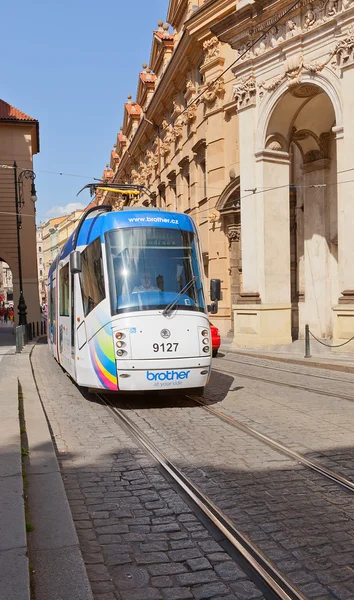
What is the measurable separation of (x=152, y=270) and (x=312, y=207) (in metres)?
14.3

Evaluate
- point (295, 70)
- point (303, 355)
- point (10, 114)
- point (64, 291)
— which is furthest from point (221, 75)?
point (10, 114)

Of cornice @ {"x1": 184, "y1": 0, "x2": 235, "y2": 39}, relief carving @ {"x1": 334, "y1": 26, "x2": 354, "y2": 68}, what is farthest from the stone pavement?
cornice @ {"x1": 184, "y1": 0, "x2": 235, "y2": 39}

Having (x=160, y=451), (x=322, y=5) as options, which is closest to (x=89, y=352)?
(x=160, y=451)

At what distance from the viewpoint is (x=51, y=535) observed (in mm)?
3990

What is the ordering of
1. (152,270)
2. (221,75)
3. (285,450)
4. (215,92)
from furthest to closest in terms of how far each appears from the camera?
(215,92)
(221,75)
(152,270)
(285,450)

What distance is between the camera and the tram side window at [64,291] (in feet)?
39.3

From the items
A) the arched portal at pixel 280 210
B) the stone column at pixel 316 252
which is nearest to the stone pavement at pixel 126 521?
the arched portal at pixel 280 210

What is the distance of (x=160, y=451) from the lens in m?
6.45

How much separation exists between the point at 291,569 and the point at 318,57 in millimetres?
16758

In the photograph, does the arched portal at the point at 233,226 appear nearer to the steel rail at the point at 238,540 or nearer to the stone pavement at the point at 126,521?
the stone pavement at the point at 126,521

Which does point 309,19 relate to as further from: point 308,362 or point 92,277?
point 92,277

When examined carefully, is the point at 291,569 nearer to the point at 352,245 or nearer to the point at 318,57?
the point at 352,245

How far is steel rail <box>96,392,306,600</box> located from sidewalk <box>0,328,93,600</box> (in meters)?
1.02

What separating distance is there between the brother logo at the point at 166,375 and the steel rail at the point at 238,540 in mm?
2112
